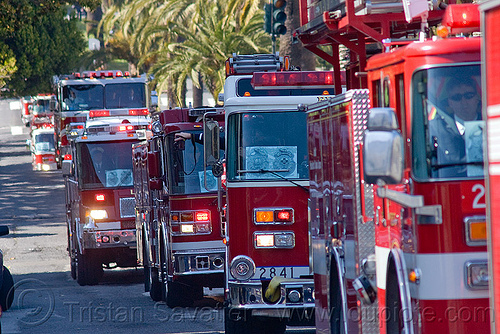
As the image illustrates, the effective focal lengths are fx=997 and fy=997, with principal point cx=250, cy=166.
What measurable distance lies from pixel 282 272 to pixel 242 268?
1.41 feet

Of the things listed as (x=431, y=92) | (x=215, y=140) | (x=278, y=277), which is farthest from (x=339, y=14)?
(x=431, y=92)

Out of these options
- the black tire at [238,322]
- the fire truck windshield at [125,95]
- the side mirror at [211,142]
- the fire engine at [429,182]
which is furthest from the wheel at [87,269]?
the fire truck windshield at [125,95]

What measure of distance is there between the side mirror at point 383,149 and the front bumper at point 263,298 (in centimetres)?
481

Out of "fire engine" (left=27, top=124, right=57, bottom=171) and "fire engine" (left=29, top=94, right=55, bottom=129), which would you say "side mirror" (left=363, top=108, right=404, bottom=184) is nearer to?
"fire engine" (left=27, top=124, right=57, bottom=171)

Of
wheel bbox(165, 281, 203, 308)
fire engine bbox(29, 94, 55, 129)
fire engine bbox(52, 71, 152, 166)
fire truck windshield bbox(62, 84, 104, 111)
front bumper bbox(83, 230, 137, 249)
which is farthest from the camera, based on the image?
fire engine bbox(29, 94, 55, 129)

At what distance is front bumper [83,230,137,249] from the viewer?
1816 cm

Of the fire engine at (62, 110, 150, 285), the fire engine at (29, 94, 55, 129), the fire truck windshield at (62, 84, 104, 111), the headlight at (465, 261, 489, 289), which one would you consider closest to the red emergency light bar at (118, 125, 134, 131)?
the fire engine at (62, 110, 150, 285)

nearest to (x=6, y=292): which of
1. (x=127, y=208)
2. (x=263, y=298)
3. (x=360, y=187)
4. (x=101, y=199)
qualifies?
(x=101, y=199)

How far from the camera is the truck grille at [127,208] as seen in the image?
18.5 metres

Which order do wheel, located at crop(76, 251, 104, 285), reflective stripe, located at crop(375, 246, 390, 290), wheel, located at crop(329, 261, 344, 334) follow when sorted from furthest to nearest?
wheel, located at crop(76, 251, 104, 285)
wheel, located at crop(329, 261, 344, 334)
reflective stripe, located at crop(375, 246, 390, 290)

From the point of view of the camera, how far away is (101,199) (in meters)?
18.4

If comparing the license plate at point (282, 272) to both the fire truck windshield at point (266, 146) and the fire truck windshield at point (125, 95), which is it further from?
the fire truck windshield at point (125, 95)

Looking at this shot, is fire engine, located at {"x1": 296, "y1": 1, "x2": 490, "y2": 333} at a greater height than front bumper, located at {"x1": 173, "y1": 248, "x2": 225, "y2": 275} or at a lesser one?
greater

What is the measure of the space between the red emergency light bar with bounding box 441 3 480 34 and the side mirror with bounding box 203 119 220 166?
15.4 feet
